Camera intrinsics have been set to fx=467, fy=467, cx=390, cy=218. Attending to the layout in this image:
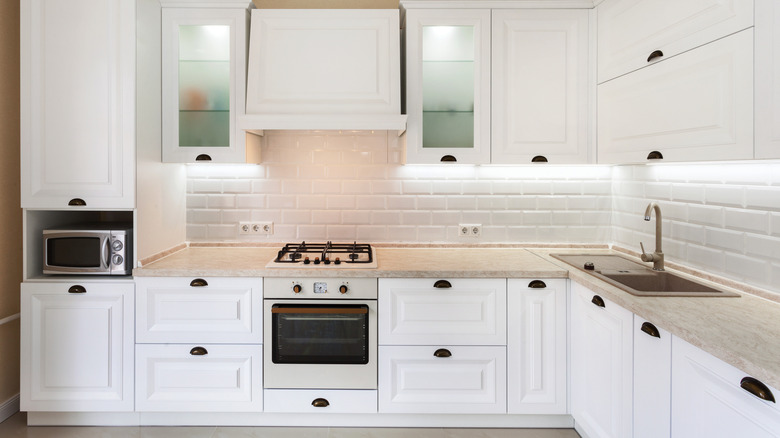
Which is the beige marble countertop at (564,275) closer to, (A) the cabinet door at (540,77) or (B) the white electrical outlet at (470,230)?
(B) the white electrical outlet at (470,230)

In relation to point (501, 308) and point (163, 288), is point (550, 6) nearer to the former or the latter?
point (501, 308)

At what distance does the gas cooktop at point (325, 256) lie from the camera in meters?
2.44

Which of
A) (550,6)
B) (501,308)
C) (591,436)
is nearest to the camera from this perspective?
(591,436)

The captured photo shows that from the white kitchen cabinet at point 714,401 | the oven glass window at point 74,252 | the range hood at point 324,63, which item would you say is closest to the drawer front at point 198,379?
the oven glass window at point 74,252

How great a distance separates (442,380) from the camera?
95.7 inches

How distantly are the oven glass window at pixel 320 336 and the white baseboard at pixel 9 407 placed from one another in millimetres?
1553

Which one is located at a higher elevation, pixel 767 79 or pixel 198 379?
pixel 767 79

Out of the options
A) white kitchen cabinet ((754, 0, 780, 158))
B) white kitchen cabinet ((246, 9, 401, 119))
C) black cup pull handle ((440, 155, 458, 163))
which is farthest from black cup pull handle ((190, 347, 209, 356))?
white kitchen cabinet ((754, 0, 780, 158))

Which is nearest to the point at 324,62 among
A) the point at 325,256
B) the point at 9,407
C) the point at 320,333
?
the point at 325,256

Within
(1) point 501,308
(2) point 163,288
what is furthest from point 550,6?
(2) point 163,288

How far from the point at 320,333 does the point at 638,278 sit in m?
1.62

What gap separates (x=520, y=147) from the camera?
269 centimetres

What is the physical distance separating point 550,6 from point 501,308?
68.0 inches

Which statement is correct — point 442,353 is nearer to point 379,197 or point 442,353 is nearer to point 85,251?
point 379,197
